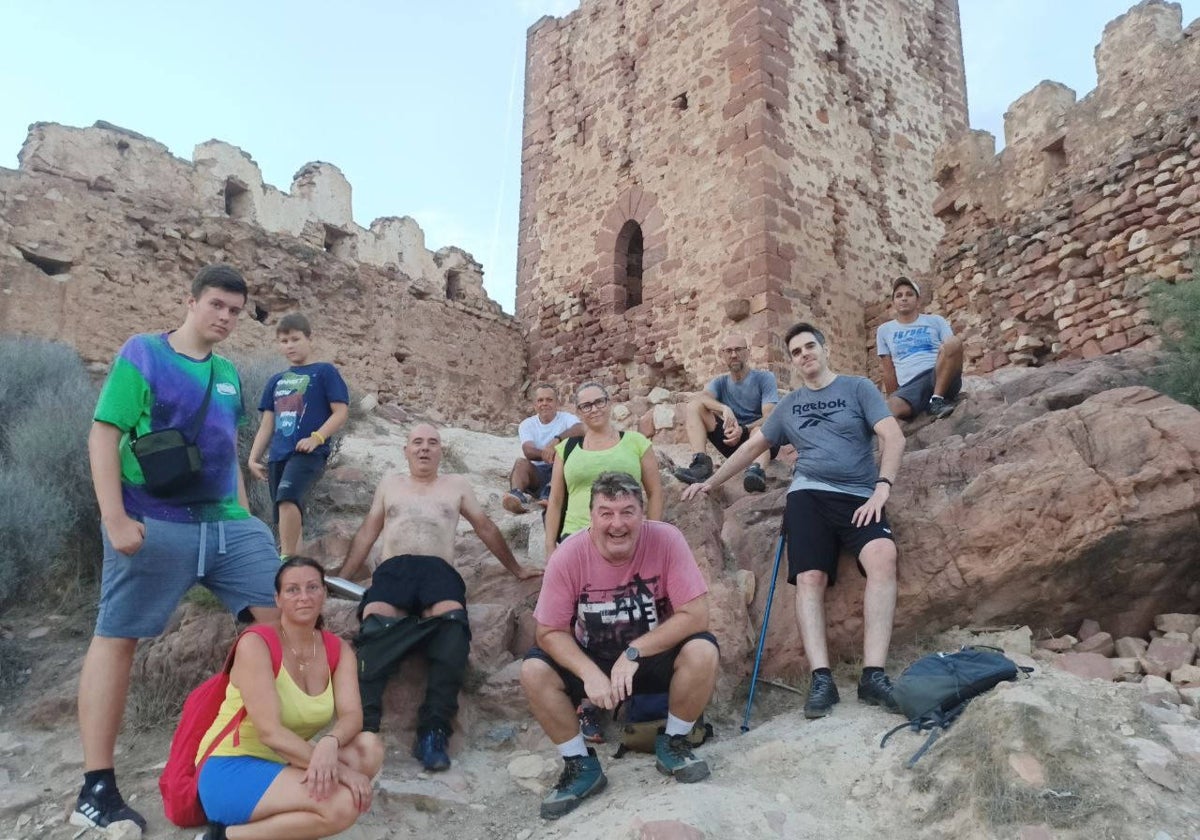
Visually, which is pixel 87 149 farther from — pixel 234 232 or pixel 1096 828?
pixel 1096 828

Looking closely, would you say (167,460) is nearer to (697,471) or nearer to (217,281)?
(217,281)

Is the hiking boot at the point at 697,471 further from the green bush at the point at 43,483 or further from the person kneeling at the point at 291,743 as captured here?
the green bush at the point at 43,483

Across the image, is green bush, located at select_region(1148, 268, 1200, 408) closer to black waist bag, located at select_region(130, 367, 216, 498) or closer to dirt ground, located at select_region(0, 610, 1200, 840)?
dirt ground, located at select_region(0, 610, 1200, 840)

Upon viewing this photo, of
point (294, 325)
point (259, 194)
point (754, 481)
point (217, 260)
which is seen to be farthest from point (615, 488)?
point (259, 194)

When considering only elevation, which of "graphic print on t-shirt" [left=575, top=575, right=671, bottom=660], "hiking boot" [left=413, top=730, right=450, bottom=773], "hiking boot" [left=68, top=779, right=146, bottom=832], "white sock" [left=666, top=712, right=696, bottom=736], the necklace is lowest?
"hiking boot" [left=68, top=779, right=146, bottom=832]

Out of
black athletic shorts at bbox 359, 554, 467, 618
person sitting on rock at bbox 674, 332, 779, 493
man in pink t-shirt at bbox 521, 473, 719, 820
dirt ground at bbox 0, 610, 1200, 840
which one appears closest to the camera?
dirt ground at bbox 0, 610, 1200, 840

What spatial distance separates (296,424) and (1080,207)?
23.9ft

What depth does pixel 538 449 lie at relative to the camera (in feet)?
21.9

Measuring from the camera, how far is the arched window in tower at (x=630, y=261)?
12.0m

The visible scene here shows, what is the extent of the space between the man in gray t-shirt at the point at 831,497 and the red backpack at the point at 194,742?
225 centimetres

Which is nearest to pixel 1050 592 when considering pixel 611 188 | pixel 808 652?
pixel 808 652

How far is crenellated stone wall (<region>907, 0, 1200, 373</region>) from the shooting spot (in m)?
7.64

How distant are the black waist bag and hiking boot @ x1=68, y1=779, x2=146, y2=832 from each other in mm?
1120

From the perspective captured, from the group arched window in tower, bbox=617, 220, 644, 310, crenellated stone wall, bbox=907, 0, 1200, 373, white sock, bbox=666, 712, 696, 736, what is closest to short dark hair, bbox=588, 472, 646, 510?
white sock, bbox=666, 712, 696, 736
